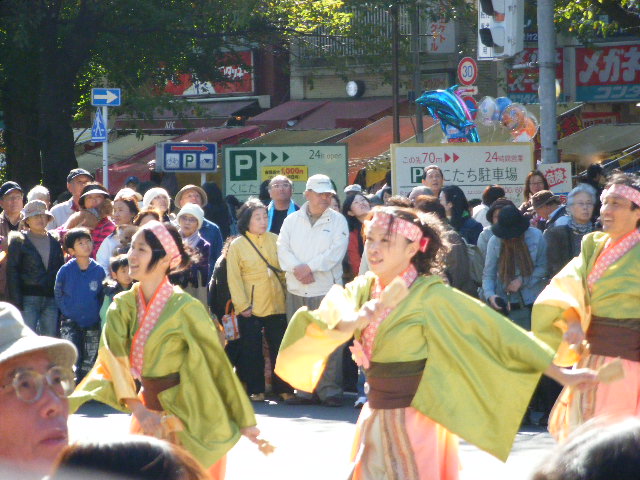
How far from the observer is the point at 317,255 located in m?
10.2

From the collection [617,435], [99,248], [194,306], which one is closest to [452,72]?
[99,248]

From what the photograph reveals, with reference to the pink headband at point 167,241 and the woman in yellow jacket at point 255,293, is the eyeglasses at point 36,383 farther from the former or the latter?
the woman in yellow jacket at point 255,293

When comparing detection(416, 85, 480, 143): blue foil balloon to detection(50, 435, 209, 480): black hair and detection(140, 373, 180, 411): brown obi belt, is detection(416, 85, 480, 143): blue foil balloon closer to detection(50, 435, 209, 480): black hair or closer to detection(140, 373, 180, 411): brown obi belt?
detection(140, 373, 180, 411): brown obi belt

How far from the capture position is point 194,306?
5.71m

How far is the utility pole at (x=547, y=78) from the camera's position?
41.3ft

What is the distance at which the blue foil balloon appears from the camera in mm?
14711

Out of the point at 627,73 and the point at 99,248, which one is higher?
the point at 627,73

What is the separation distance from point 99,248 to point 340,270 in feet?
7.23

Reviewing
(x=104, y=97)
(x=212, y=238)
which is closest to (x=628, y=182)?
(x=212, y=238)

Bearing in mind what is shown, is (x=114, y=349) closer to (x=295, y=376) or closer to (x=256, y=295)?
(x=295, y=376)

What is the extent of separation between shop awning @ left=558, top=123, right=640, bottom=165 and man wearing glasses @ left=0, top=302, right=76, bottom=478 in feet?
56.6

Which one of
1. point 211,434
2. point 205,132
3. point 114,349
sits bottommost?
point 211,434

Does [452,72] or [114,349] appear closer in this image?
[114,349]

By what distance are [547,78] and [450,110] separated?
6.94 feet
